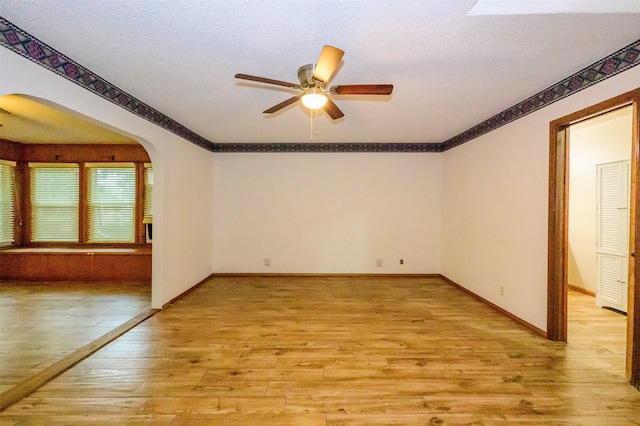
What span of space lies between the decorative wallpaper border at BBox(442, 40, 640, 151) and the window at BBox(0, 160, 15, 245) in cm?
819

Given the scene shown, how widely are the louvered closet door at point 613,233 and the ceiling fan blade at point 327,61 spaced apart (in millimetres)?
4332

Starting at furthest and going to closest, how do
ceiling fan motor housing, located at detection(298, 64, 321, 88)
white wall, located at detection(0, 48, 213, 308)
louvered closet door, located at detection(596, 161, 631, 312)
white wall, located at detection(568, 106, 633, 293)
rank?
1. white wall, located at detection(568, 106, 633, 293)
2. louvered closet door, located at detection(596, 161, 631, 312)
3. ceiling fan motor housing, located at detection(298, 64, 321, 88)
4. white wall, located at detection(0, 48, 213, 308)

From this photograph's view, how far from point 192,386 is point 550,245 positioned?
3.57 meters

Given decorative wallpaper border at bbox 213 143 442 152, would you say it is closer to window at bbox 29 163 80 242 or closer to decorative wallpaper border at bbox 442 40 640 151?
decorative wallpaper border at bbox 442 40 640 151

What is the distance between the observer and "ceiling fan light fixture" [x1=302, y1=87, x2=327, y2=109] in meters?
2.23

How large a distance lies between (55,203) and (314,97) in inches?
235

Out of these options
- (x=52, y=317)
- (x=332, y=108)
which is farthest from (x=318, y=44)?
(x=52, y=317)

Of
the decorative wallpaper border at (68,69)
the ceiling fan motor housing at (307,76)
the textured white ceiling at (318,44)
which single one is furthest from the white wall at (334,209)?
the ceiling fan motor housing at (307,76)

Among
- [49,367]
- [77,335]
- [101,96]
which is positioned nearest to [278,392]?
[49,367]

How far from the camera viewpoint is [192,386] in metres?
2.09

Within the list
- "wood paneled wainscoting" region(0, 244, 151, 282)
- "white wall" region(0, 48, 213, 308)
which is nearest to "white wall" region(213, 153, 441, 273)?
"white wall" region(0, 48, 213, 308)

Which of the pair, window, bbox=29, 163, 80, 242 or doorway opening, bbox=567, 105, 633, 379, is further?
window, bbox=29, 163, 80, 242

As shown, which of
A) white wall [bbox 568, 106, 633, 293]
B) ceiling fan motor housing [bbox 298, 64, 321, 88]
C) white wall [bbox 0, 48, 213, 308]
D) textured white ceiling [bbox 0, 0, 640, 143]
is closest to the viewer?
textured white ceiling [bbox 0, 0, 640, 143]

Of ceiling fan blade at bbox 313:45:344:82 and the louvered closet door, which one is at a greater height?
ceiling fan blade at bbox 313:45:344:82
